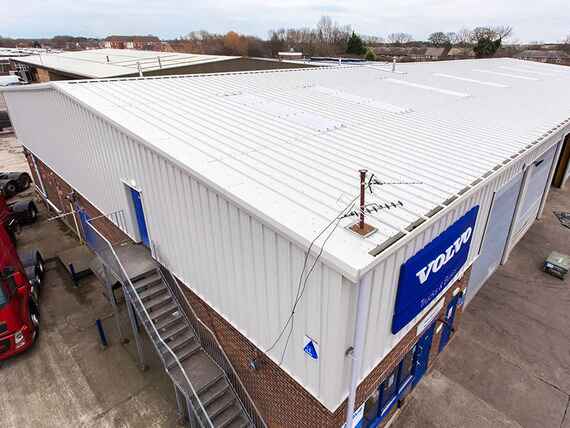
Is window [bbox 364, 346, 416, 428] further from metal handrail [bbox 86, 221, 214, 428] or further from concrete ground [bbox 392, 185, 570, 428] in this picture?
metal handrail [bbox 86, 221, 214, 428]

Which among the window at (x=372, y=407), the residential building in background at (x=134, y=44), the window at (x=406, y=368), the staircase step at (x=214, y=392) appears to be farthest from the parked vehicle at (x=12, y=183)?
the residential building in background at (x=134, y=44)

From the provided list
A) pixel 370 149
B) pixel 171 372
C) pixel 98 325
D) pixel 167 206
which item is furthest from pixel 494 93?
pixel 98 325

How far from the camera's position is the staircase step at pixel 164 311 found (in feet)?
32.1

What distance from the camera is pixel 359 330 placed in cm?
568

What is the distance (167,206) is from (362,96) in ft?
31.4

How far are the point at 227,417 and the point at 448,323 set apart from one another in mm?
6636

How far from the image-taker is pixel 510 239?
14758 millimetres

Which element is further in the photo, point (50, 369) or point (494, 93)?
point (494, 93)

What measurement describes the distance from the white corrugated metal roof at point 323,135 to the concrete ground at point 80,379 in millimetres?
6751

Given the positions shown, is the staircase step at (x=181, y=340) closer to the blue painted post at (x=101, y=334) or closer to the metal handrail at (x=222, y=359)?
the metal handrail at (x=222, y=359)

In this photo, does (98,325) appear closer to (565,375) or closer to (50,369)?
(50,369)

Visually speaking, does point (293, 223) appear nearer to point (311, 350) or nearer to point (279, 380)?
point (311, 350)

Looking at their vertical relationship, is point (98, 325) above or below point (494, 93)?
below

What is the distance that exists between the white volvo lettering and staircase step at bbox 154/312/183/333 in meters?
6.49
